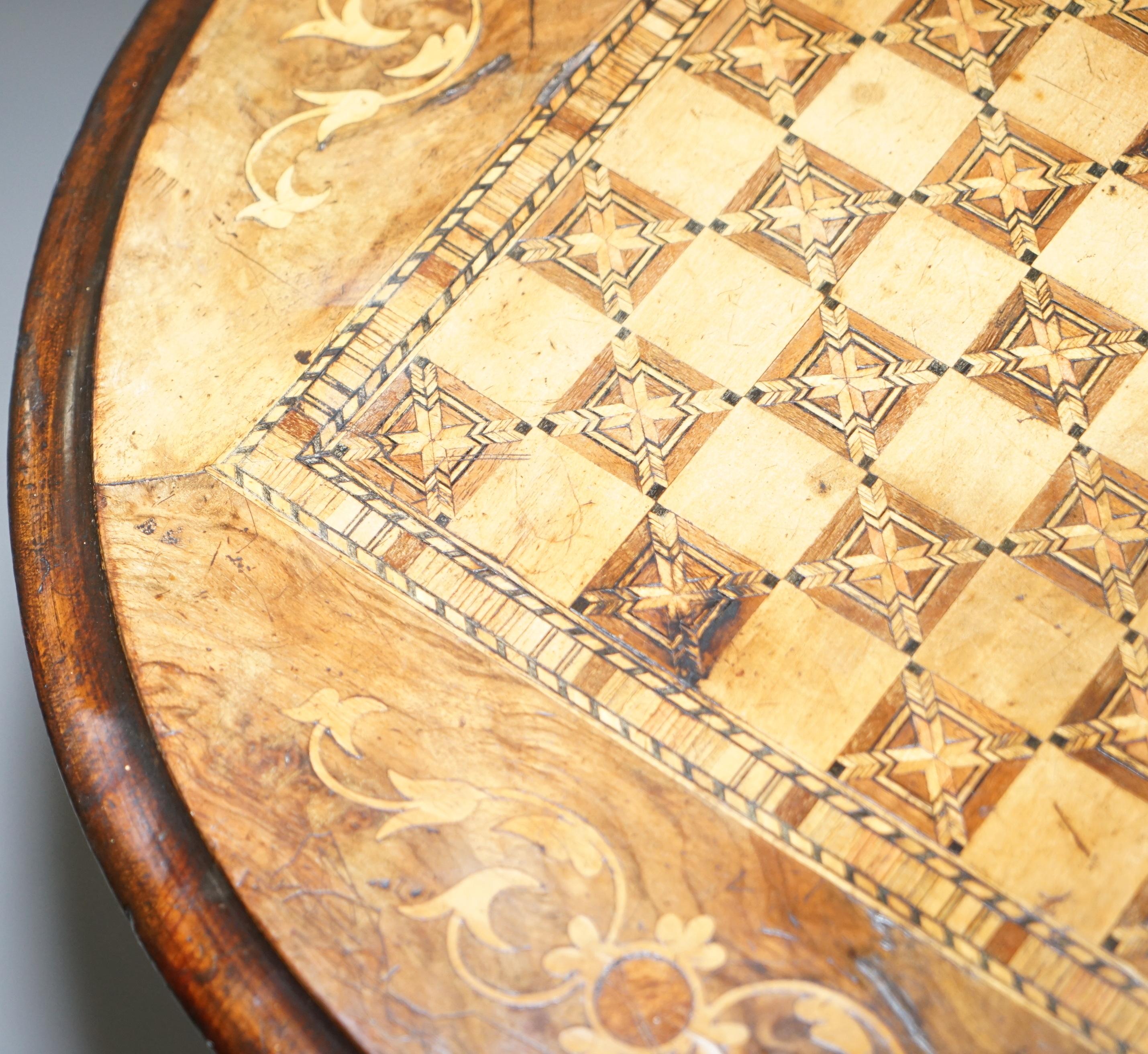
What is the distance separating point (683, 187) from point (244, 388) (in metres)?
0.43

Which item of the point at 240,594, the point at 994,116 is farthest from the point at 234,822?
the point at 994,116

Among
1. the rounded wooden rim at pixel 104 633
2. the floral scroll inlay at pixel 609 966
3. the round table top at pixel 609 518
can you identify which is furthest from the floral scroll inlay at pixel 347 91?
the floral scroll inlay at pixel 609 966

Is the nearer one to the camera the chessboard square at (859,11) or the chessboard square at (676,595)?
the chessboard square at (676,595)

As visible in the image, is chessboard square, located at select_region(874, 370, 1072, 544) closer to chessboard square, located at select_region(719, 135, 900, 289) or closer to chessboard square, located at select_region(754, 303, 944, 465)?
chessboard square, located at select_region(754, 303, 944, 465)

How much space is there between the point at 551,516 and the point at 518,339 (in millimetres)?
164

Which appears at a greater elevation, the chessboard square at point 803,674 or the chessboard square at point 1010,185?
the chessboard square at point 1010,185

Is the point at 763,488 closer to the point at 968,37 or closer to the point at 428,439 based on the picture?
the point at 428,439

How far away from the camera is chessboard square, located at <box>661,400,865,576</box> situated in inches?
37.0

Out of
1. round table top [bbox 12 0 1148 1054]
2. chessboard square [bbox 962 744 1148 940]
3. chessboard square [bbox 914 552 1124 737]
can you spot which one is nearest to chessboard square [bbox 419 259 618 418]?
round table top [bbox 12 0 1148 1054]

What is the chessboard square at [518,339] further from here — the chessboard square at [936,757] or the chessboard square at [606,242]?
the chessboard square at [936,757]

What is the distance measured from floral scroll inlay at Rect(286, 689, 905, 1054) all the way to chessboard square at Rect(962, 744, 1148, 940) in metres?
0.15

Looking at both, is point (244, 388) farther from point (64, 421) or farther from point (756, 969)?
point (756, 969)

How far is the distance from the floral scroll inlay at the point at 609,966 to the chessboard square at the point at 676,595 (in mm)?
151

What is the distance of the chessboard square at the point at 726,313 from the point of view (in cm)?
99
